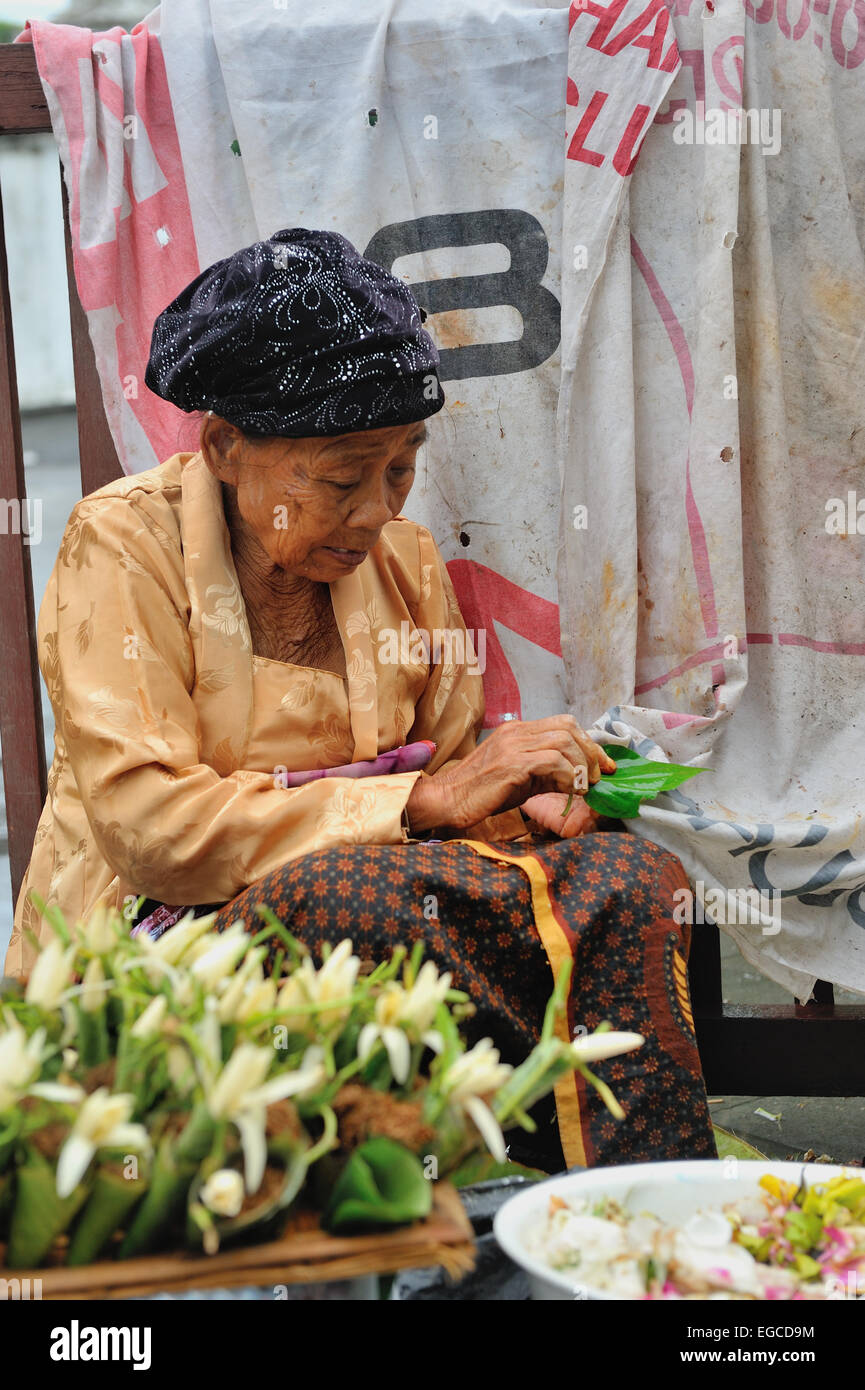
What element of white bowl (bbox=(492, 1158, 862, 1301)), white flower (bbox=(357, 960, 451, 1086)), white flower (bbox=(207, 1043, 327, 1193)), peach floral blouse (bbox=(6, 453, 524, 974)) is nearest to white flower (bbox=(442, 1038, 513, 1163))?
white flower (bbox=(357, 960, 451, 1086))

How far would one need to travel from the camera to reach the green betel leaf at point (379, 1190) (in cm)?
108

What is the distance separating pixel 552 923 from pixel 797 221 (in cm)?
145

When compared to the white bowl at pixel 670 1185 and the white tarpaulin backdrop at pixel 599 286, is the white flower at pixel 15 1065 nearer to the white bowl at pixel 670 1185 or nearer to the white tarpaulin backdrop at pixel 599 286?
the white bowl at pixel 670 1185

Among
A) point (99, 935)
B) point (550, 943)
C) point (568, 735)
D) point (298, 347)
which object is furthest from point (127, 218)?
point (99, 935)

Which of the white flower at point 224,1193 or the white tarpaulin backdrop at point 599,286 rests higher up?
the white tarpaulin backdrop at point 599,286

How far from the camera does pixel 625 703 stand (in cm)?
256

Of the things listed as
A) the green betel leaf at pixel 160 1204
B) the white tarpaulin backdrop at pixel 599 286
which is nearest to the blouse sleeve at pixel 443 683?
Result: the white tarpaulin backdrop at pixel 599 286

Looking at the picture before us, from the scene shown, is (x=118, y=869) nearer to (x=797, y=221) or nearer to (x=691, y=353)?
(x=691, y=353)

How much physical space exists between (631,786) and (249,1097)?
1.27m

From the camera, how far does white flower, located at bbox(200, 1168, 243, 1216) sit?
0.99 metres

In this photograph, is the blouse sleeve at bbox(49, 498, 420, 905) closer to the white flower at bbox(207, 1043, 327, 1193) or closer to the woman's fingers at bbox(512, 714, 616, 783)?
the woman's fingers at bbox(512, 714, 616, 783)

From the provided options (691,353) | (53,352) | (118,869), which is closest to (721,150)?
(691,353)

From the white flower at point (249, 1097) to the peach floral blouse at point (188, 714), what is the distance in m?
0.90

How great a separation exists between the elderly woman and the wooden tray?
67 cm
